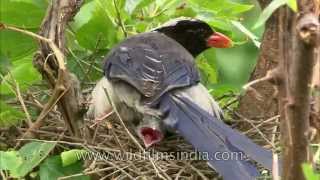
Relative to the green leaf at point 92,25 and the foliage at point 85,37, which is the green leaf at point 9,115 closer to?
the foliage at point 85,37

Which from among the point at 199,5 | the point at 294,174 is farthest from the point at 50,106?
the point at 294,174

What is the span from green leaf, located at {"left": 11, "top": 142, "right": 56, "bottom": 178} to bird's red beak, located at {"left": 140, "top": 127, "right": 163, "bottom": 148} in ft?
1.41

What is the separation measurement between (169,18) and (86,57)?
1.35 feet

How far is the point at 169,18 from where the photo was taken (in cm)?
321

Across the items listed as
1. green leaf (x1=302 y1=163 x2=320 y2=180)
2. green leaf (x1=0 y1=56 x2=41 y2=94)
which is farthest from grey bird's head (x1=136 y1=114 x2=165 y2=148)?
green leaf (x1=302 y1=163 x2=320 y2=180)

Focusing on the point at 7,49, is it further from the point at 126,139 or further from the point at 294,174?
the point at 294,174

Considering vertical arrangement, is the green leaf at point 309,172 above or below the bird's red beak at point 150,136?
above

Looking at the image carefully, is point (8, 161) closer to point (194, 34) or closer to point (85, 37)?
point (85, 37)

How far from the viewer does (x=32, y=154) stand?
238 cm

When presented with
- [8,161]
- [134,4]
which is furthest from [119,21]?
[8,161]

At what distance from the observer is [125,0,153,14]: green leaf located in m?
2.86

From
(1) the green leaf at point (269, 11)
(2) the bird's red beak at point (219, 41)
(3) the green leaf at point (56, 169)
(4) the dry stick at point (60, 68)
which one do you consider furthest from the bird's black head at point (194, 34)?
(1) the green leaf at point (269, 11)

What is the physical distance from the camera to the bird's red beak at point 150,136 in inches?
108

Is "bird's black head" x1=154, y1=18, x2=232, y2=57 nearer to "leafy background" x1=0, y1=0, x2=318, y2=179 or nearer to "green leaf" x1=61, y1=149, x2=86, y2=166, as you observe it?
"leafy background" x1=0, y1=0, x2=318, y2=179
